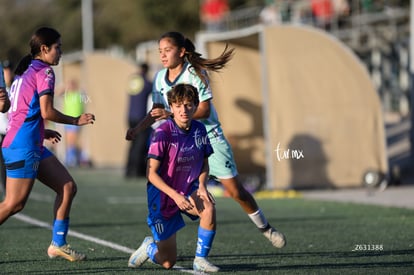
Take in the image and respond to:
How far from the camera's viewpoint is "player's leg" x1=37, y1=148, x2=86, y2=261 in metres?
8.75

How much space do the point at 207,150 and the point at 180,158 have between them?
278 millimetres

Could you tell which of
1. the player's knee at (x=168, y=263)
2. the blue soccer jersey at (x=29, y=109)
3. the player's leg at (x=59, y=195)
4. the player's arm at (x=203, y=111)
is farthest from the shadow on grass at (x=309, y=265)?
the blue soccer jersey at (x=29, y=109)

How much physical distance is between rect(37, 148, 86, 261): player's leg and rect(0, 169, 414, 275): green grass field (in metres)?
0.12

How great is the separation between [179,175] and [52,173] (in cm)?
147

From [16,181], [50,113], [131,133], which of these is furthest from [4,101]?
[131,133]

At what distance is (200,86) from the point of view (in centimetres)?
905

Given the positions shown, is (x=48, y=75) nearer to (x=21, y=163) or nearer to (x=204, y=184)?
(x=21, y=163)

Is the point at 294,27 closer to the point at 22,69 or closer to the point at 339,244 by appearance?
the point at 339,244

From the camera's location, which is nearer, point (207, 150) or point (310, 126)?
point (207, 150)

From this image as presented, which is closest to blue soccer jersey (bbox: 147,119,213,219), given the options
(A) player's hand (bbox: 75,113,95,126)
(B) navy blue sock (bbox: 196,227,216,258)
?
(B) navy blue sock (bbox: 196,227,216,258)

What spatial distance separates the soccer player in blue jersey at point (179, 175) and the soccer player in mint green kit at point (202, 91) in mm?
785

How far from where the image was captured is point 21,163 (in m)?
8.20

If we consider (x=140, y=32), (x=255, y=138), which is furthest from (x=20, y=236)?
(x=140, y=32)

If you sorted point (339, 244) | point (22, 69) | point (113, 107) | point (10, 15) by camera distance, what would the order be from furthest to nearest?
point (10, 15) < point (113, 107) < point (339, 244) < point (22, 69)
